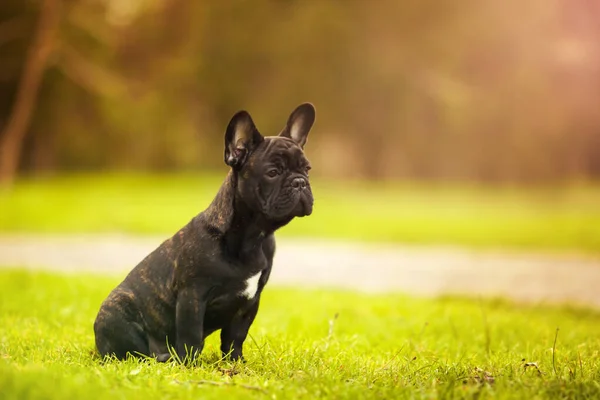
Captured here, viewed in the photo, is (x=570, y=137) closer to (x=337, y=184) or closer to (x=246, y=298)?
(x=337, y=184)

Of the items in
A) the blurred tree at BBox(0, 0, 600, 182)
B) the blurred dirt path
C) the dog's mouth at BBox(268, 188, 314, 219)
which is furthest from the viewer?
the blurred tree at BBox(0, 0, 600, 182)

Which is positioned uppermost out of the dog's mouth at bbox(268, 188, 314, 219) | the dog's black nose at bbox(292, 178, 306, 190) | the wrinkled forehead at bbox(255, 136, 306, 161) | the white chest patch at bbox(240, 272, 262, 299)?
the wrinkled forehead at bbox(255, 136, 306, 161)

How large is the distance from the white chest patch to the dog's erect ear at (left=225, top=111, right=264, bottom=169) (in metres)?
0.66

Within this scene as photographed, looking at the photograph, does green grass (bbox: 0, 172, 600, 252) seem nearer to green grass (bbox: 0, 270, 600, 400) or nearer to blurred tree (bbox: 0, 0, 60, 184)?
blurred tree (bbox: 0, 0, 60, 184)

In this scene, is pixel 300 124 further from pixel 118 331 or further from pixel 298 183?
pixel 118 331

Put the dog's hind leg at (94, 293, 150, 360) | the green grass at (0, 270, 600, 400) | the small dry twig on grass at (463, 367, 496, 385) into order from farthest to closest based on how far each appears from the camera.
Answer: the dog's hind leg at (94, 293, 150, 360), the small dry twig on grass at (463, 367, 496, 385), the green grass at (0, 270, 600, 400)

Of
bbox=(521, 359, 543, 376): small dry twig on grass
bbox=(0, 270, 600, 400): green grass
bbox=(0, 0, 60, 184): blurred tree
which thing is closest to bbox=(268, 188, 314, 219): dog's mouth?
bbox=(0, 270, 600, 400): green grass

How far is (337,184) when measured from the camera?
26859mm

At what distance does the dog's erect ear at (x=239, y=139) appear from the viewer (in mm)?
3658

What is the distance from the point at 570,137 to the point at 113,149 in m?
21.7

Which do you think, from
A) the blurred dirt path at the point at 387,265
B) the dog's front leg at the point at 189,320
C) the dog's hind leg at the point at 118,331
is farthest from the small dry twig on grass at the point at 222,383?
the blurred dirt path at the point at 387,265

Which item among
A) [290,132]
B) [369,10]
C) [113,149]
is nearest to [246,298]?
[290,132]

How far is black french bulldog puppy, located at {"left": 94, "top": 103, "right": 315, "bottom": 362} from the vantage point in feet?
12.1

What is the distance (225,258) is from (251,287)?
23 centimetres
